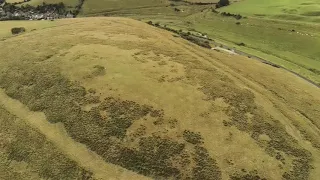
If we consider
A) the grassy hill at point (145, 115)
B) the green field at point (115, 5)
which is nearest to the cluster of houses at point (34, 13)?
the green field at point (115, 5)

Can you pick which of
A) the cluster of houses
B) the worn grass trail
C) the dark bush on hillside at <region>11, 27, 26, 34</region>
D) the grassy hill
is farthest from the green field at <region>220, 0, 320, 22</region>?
the worn grass trail

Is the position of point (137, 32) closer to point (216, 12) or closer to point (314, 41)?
point (314, 41)

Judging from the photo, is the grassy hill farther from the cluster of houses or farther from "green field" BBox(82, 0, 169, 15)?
"green field" BBox(82, 0, 169, 15)

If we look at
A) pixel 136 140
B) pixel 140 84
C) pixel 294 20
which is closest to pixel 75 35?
pixel 140 84

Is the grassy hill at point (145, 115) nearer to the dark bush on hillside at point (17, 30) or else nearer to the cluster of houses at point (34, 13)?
the dark bush on hillside at point (17, 30)

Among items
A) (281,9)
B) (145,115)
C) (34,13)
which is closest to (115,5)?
(34,13)
